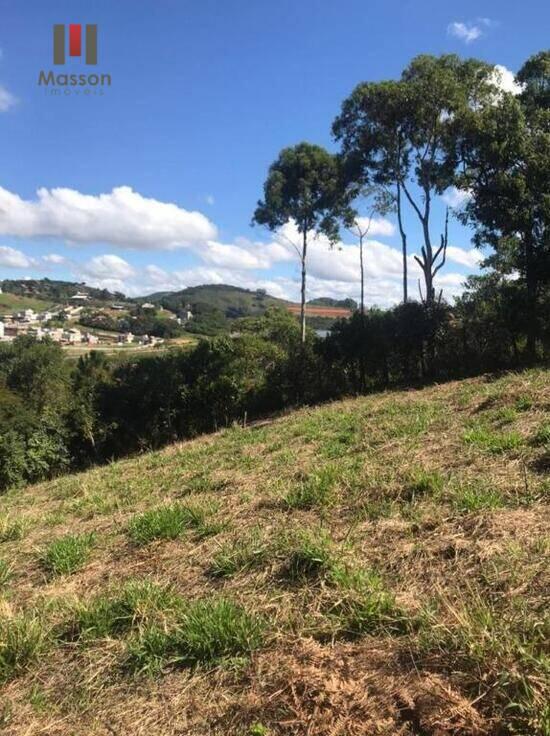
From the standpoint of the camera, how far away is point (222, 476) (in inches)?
257

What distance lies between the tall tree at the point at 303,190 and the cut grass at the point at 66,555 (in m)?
22.5

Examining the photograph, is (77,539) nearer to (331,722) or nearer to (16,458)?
(331,722)

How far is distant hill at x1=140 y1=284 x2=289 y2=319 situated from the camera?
138 m

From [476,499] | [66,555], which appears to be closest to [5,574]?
[66,555]

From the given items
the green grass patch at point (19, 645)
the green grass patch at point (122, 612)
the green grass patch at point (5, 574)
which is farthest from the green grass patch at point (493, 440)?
the green grass patch at point (5, 574)

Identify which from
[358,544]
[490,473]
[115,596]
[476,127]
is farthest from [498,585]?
[476,127]

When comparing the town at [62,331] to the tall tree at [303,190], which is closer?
the tall tree at [303,190]

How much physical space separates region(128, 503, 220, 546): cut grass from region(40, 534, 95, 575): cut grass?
397 millimetres

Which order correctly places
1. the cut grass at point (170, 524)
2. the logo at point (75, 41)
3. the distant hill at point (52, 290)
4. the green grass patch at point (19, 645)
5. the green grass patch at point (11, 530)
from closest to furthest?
the green grass patch at point (19, 645), the cut grass at point (170, 524), the green grass patch at point (11, 530), the logo at point (75, 41), the distant hill at point (52, 290)

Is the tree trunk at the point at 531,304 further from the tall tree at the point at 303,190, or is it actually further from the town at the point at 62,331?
the town at the point at 62,331

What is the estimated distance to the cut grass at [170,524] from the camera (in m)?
4.18

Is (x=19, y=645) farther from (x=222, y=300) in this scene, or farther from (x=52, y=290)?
(x=52, y=290)

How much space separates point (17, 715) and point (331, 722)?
4.93 ft

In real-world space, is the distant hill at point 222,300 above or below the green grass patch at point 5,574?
above
